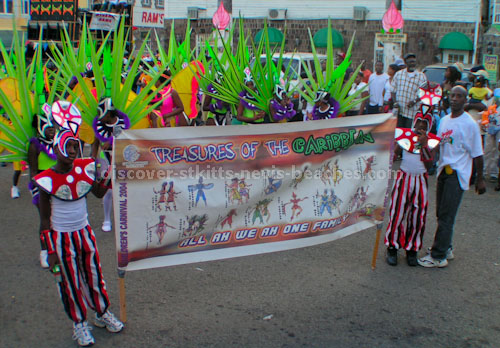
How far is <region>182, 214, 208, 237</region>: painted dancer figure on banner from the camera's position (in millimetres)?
4234

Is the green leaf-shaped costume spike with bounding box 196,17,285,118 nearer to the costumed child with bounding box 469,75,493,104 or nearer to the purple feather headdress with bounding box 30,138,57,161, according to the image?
the purple feather headdress with bounding box 30,138,57,161

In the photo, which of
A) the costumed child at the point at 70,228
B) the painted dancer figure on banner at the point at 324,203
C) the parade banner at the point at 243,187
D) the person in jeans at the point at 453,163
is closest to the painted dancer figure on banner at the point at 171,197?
the parade banner at the point at 243,187

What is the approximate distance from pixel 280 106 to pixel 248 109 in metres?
0.63

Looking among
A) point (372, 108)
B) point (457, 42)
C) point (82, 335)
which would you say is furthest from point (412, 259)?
point (457, 42)

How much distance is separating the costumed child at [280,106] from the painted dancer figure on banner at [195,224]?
334 centimetres

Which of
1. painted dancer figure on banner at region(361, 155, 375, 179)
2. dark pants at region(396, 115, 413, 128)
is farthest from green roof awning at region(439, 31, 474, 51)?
painted dancer figure on banner at region(361, 155, 375, 179)

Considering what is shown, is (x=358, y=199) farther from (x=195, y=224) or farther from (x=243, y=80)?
(x=243, y=80)

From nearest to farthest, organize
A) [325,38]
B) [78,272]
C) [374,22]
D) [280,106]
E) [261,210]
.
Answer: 1. [78,272]
2. [261,210]
3. [280,106]
4. [325,38]
5. [374,22]

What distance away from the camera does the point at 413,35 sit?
25125 mm

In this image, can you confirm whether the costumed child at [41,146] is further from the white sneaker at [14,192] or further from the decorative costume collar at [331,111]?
the white sneaker at [14,192]

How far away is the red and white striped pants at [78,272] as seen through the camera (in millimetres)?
3740

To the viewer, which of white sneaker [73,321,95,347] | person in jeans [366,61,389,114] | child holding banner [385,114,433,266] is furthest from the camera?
person in jeans [366,61,389,114]

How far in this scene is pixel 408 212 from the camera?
5.29 meters

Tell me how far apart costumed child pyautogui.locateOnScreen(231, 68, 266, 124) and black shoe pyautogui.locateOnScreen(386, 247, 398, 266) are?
2.94 m
